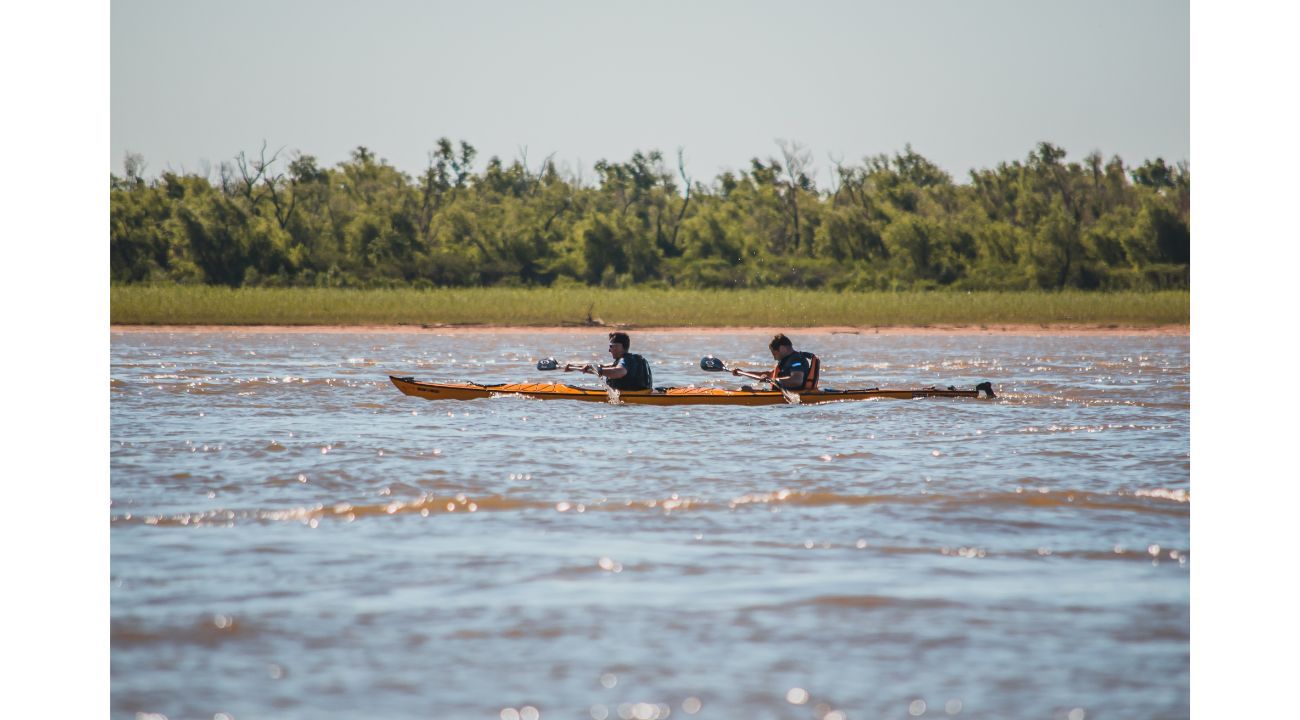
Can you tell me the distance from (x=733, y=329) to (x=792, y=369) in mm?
18173

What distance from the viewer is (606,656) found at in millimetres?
4602

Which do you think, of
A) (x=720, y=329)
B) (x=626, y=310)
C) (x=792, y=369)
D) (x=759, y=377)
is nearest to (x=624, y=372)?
(x=759, y=377)

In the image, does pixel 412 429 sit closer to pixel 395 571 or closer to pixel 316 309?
pixel 395 571

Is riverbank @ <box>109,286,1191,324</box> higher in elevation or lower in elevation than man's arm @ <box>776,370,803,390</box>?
higher

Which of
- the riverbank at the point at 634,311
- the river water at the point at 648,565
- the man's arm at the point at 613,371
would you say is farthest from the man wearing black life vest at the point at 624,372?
the riverbank at the point at 634,311

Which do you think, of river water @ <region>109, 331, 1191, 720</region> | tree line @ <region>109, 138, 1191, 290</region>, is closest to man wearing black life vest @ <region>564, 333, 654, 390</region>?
river water @ <region>109, 331, 1191, 720</region>

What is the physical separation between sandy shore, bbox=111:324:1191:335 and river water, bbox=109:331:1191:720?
17803mm

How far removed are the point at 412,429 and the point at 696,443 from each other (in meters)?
2.36

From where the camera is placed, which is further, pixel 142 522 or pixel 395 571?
pixel 142 522

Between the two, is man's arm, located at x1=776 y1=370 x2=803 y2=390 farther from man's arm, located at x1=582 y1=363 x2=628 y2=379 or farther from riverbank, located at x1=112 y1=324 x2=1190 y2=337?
riverbank, located at x1=112 y1=324 x2=1190 y2=337

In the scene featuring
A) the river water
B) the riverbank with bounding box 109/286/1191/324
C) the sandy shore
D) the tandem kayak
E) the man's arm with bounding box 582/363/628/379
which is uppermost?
the riverbank with bounding box 109/286/1191/324

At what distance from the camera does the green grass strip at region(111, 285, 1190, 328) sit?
1182 inches
